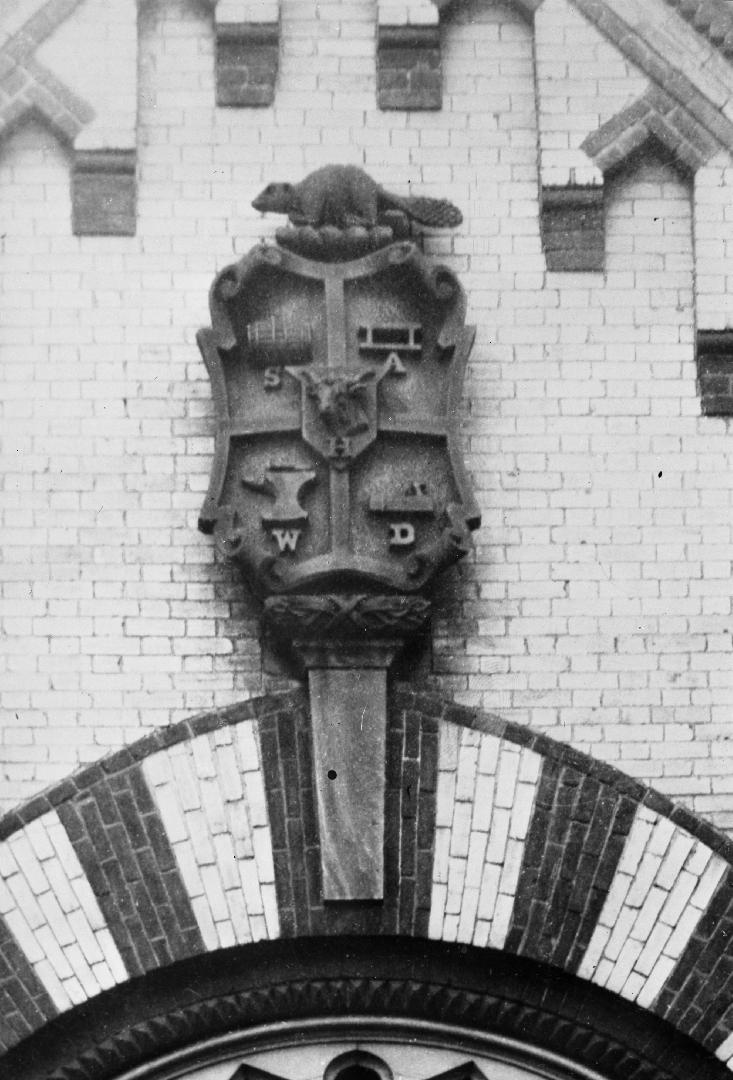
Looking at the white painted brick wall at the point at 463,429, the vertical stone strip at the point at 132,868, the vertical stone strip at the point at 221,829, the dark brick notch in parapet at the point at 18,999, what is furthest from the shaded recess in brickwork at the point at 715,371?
the dark brick notch in parapet at the point at 18,999

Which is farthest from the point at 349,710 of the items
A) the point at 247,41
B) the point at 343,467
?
the point at 247,41

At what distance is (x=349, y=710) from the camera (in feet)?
28.8

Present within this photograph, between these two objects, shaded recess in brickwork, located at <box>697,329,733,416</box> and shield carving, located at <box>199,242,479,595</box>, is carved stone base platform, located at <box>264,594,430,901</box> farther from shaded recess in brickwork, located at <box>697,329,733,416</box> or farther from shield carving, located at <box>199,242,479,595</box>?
shaded recess in brickwork, located at <box>697,329,733,416</box>


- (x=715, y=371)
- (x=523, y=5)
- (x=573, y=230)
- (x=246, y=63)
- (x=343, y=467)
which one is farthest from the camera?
(x=523, y=5)

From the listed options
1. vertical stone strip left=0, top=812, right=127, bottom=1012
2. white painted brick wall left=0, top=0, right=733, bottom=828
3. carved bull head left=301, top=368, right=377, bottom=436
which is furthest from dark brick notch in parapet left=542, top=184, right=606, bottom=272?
vertical stone strip left=0, top=812, right=127, bottom=1012

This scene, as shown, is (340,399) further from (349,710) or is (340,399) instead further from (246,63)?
(246,63)

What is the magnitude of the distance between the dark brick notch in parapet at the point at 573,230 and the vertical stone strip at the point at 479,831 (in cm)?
195

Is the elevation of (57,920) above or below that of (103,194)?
below

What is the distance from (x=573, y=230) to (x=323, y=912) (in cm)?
287

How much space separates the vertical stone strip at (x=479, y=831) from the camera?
28.4 feet

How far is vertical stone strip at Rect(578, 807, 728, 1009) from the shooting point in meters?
8.63

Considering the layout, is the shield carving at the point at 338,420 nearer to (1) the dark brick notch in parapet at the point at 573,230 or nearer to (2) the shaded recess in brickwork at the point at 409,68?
(1) the dark brick notch in parapet at the point at 573,230

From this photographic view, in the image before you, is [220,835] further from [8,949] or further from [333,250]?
[333,250]

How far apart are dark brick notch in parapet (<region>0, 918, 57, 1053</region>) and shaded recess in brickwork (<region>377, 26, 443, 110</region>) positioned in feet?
12.0
